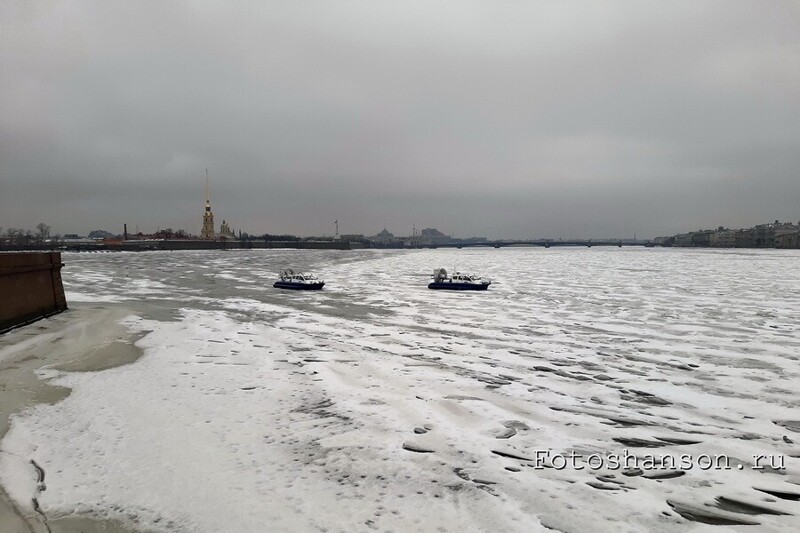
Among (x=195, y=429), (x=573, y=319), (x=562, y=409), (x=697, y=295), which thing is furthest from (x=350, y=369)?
(x=697, y=295)

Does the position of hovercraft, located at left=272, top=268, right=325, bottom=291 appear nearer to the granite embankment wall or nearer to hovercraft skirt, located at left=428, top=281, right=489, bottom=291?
hovercraft skirt, located at left=428, top=281, right=489, bottom=291

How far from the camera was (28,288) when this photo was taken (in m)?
16.1

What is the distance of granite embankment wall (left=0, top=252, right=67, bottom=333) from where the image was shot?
14422 millimetres

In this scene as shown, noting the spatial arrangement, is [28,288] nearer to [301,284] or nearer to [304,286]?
[301,284]

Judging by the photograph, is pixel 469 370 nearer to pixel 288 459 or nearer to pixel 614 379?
pixel 614 379

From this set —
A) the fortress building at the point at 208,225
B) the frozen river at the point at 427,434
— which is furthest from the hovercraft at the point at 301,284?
the fortress building at the point at 208,225

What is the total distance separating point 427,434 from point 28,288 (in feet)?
54.8

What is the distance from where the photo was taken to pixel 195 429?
6.75 metres

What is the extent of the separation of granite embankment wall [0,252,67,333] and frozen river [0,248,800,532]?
17.1 feet

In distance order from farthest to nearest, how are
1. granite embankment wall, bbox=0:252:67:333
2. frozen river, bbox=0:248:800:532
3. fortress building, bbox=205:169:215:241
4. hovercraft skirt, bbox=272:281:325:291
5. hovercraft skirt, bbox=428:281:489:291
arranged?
fortress building, bbox=205:169:215:241 < hovercraft skirt, bbox=428:281:489:291 < hovercraft skirt, bbox=272:281:325:291 < granite embankment wall, bbox=0:252:67:333 < frozen river, bbox=0:248:800:532

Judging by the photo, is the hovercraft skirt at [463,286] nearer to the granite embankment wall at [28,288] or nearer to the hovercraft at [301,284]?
the hovercraft at [301,284]

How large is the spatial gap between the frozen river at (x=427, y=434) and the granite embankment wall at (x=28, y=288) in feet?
17.1

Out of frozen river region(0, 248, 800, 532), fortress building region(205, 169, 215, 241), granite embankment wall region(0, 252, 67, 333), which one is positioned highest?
fortress building region(205, 169, 215, 241)

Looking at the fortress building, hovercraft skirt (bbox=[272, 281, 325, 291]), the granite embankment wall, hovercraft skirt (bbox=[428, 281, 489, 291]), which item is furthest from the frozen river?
the fortress building
